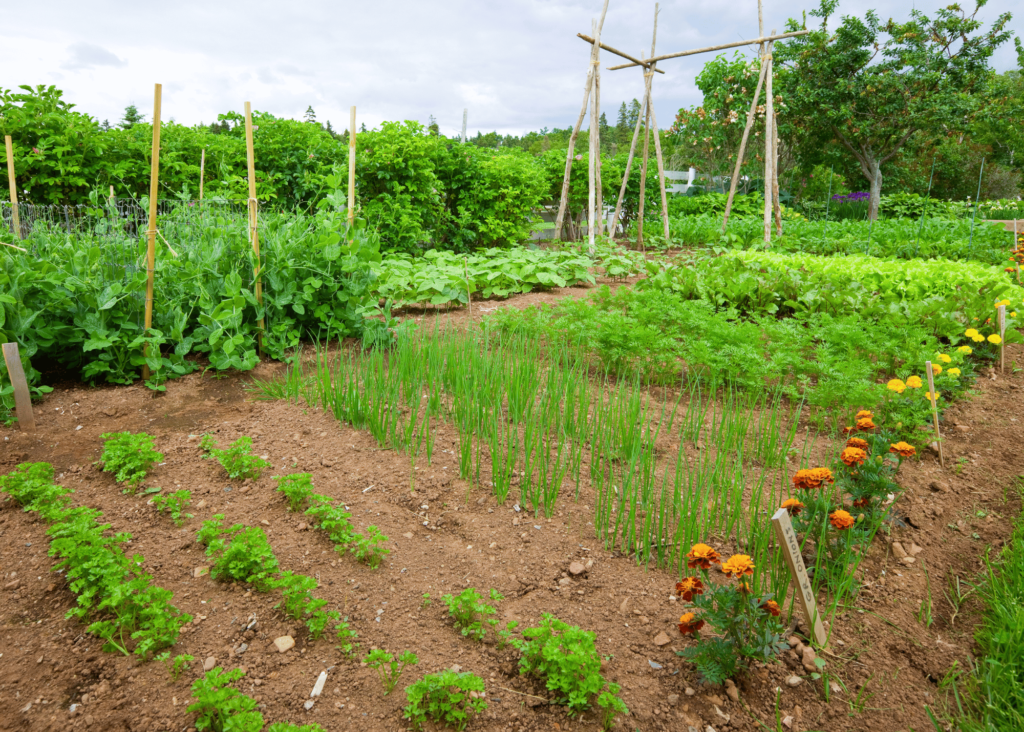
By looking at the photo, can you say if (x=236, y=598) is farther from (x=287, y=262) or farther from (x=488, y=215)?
(x=488, y=215)

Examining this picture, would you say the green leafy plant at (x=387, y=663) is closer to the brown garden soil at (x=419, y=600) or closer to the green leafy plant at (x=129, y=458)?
the brown garden soil at (x=419, y=600)

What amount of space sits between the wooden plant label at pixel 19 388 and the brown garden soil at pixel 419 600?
82mm

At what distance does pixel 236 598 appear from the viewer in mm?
2059

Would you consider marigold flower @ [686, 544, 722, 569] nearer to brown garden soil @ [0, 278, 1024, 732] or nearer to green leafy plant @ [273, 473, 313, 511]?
brown garden soil @ [0, 278, 1024, 732]

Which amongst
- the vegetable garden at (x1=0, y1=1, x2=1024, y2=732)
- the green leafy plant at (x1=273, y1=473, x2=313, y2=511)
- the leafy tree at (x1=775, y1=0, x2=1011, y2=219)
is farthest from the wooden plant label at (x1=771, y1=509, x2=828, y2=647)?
the leafy tree at (x1=775, y1=0, x2=1011, y2=219)

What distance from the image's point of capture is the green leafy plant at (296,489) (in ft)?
8.23

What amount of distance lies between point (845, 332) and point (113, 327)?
14.8 feet

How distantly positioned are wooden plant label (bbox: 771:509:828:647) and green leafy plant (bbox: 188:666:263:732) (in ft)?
4.50

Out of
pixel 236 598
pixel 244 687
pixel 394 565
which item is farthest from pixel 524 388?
pixel 244 687

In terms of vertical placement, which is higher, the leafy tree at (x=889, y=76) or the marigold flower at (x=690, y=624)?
the leafy tree at (x=889, y=76)

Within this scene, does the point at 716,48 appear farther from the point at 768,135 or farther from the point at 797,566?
the point at 797,566

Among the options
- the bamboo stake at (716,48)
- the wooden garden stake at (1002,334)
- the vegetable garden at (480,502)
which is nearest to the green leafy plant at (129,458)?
the vegetable garden at (480,502)

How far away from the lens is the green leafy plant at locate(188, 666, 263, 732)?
59.4 inches

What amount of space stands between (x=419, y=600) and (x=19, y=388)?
257cm
